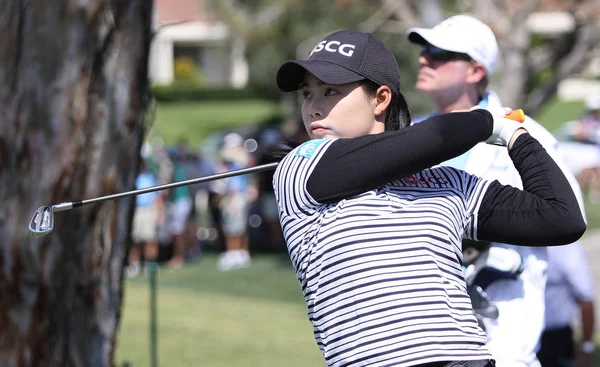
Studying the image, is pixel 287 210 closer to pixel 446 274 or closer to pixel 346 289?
pixel 346 289

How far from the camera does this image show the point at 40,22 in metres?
3.87

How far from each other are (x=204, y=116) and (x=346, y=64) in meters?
42.3

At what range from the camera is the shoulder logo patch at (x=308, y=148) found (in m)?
2.48

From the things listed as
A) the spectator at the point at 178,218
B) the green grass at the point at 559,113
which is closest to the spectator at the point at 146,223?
the spectator at the point at 178,218

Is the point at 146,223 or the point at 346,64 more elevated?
the point at 146,223

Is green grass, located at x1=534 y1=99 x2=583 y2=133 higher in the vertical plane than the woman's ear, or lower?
higher

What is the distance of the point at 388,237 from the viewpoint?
235 centimetres

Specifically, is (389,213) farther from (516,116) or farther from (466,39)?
(466,39)

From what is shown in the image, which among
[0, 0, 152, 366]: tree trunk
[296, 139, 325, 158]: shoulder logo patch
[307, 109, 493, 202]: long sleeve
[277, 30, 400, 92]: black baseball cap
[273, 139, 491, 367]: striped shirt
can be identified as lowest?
[273, 139, 491, 367]: striped shirt

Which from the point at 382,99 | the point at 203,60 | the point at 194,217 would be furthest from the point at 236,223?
the point at 203,60

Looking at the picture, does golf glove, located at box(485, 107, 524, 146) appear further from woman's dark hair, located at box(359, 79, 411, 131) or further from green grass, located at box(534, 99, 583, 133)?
green grass, located at box(534, 99, 583, 133)

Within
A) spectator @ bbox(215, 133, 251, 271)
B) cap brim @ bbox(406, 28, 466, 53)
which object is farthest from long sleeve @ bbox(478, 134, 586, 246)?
spectator @ bbox(215, 133, 251, 271)

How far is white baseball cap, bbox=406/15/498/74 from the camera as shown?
3980 mm

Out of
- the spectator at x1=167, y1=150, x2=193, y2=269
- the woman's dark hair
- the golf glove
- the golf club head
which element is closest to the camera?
the golf glove
